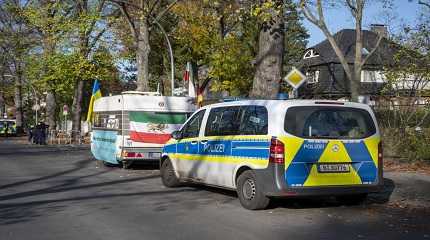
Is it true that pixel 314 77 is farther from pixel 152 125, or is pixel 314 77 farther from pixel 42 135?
pixel 152 125

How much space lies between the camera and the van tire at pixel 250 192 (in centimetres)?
1030

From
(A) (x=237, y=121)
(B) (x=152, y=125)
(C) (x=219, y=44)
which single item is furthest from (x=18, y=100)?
(A) (x=237, y=121)

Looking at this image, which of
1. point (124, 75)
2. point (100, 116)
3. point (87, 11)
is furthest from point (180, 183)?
point (124, 75)

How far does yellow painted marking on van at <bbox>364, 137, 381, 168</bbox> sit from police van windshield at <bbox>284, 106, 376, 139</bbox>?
0.32ft

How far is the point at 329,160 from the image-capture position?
1009cm

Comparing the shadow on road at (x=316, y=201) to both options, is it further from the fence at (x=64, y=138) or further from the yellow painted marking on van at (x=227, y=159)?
the fence at (x=64, y=138)

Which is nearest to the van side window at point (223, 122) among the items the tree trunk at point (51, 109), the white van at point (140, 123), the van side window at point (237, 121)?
the van side window at point (237, 121)

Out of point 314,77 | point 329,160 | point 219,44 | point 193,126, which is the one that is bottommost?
point 329,160

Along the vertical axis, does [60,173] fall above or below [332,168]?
below

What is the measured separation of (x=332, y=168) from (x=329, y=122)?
2.40ft

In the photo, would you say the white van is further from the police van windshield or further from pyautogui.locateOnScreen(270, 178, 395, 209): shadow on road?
the police van windshield

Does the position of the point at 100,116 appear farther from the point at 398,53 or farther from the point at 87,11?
the point at 87,11

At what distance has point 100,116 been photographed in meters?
20.6

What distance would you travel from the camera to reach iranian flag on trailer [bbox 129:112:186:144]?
18609mm
